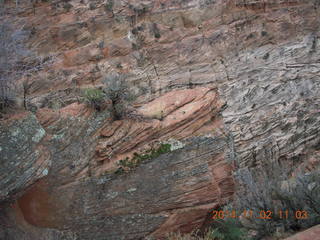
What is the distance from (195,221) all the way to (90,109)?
3560 millimetres

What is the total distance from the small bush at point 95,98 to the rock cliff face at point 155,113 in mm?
211

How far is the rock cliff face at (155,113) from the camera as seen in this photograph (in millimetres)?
6332

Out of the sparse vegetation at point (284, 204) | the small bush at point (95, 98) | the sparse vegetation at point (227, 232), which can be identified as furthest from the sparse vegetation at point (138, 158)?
the sparse vegetation at point (284, 204)

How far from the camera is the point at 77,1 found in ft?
33.4

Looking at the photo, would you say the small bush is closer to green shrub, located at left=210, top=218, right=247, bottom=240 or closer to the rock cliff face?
the rock cliff face

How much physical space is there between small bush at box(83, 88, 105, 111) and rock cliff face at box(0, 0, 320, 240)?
0.21 metres

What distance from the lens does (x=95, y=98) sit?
7086 millimetres

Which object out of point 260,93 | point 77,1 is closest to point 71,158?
point 260,93

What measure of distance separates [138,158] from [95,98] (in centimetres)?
174

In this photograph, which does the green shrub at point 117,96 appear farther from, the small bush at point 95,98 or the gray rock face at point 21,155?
the gray rock face at point 21,155

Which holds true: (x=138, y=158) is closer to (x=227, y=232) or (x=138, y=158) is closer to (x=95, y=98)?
(x=95, y=98)

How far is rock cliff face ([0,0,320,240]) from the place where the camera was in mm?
6332

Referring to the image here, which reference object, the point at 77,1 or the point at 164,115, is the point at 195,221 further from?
the point at 77,1
